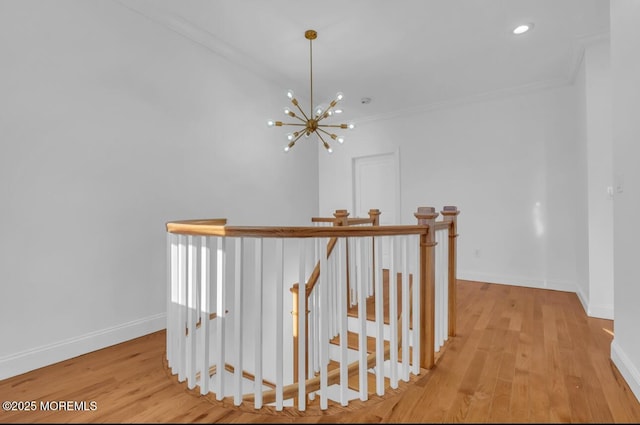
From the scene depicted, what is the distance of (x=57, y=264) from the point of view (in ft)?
7.30

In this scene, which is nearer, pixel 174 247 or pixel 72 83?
pixel 174 247

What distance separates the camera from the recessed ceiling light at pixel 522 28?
9.56ft

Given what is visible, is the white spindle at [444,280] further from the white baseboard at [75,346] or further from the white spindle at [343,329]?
the white baseboard at [75,346]

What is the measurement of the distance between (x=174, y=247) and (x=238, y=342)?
0.74 metres

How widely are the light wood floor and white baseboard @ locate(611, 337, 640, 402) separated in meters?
0.04

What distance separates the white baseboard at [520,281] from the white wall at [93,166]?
3.54 metres

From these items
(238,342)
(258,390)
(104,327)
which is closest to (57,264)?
(104,327)

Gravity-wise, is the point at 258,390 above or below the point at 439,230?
below

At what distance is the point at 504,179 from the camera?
4305 millimetres

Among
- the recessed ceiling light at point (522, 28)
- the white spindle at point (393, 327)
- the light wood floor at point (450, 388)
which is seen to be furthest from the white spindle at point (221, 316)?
the recessed ceiling light at point (522, 28)

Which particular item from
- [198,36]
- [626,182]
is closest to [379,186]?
[198,36]

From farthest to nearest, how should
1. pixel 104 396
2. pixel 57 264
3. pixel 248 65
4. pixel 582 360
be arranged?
pixel 248 65 < pixel 57 264 < pixel 582 360 < pixel 104 396

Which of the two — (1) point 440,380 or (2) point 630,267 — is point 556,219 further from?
(1) point 440,380

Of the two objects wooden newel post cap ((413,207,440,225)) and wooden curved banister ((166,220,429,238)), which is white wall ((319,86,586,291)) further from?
A: wooden curved banister ((166,220,429,238))
